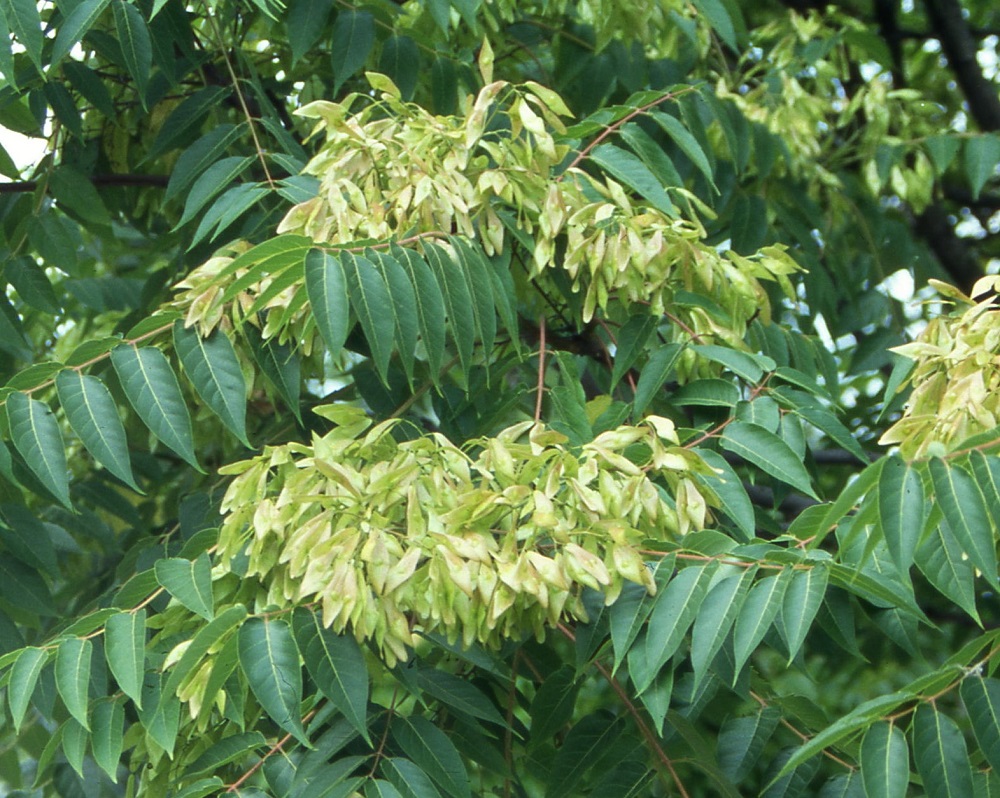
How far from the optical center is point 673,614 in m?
1.57

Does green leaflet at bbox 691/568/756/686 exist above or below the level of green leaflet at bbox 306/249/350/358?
below

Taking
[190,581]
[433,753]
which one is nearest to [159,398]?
[190,581]

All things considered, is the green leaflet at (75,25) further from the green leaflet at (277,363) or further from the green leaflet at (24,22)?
the green leaflet at (277,363)

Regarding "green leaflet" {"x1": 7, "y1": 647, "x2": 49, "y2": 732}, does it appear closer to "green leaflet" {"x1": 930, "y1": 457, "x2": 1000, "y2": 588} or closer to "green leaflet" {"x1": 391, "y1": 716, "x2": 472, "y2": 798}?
"green leaflet" {"x1": 391, "y1": 716, "x2": 472, "y2": 798}

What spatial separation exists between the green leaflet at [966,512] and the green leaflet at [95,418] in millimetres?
1103

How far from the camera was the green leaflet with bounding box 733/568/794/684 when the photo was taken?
59.5 inches

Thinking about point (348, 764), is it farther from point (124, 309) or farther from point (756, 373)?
point (124, 309)

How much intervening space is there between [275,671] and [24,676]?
0.36 meters

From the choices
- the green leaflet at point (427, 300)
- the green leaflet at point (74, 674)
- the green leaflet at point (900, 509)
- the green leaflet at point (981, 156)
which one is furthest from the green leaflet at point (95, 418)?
the green leaflet at point (981, 156)

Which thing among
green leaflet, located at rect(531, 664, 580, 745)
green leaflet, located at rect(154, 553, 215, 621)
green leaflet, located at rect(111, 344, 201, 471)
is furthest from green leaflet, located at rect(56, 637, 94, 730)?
green leaflet, located at rect(531, 664, 580, 745)

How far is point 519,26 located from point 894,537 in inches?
80.4

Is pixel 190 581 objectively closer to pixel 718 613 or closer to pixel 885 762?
pixel 718 613

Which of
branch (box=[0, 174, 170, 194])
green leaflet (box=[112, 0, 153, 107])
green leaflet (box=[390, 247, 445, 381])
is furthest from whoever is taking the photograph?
branch (box=[0, 174, 170, 194])

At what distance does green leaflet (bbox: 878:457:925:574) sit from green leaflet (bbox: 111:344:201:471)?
37.6 inches
